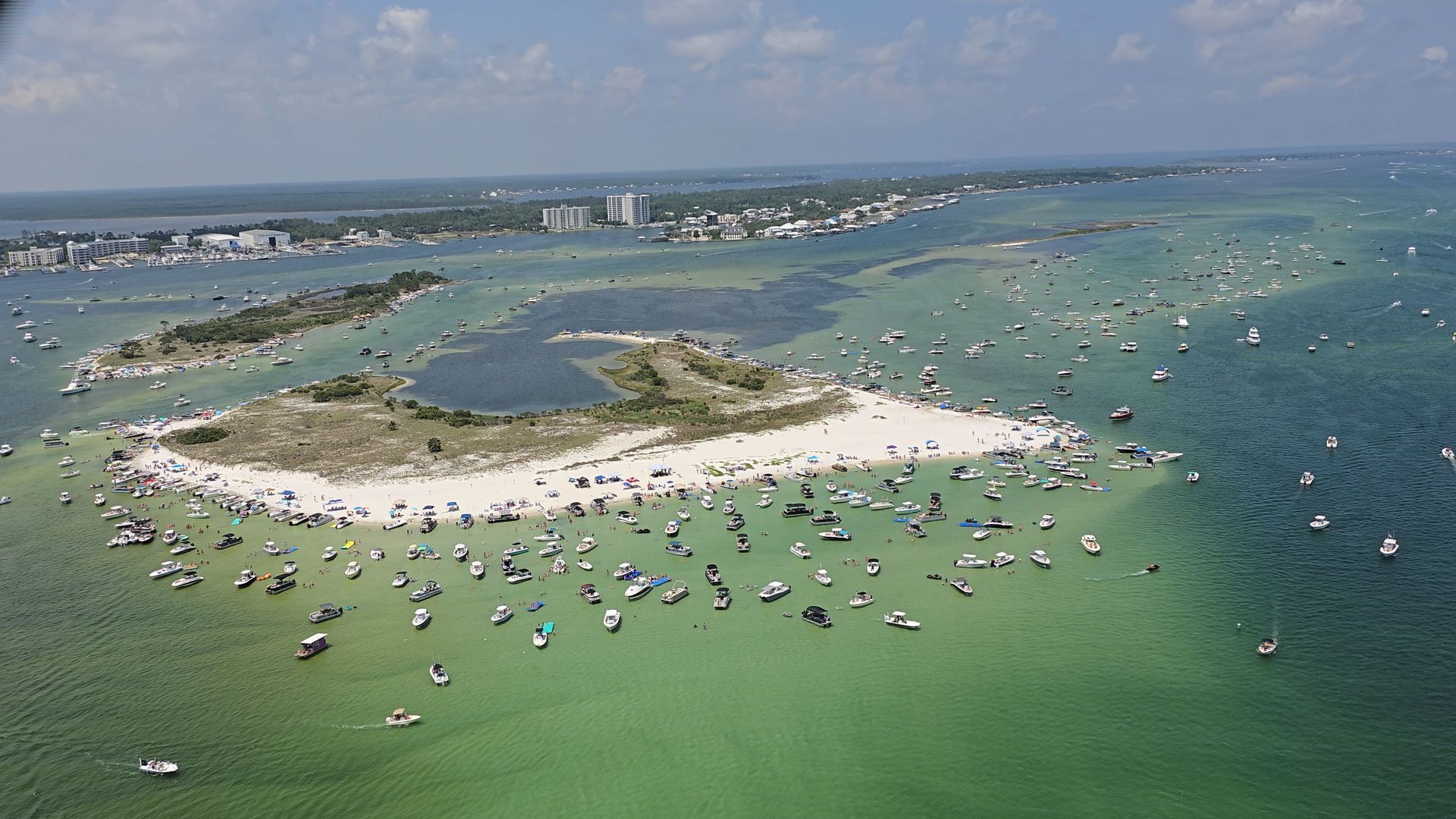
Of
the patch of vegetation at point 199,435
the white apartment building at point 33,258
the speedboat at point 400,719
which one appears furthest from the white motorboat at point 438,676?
the white apartment building at point 33,258

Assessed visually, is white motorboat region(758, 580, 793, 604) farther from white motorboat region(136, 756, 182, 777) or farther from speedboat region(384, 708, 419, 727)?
white motorboat region(136, 756, 182, 777)

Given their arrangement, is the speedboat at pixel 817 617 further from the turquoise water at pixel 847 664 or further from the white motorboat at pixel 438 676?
the white motorboat at pixel 438 676

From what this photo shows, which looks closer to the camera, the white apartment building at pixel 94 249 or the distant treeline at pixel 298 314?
the distant treeline at pixel 298 314

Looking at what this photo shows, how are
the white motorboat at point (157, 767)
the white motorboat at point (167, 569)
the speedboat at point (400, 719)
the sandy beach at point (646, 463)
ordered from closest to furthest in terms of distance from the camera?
the white motorboat at point (157, 767)
the speedboat at point (400, 719)
the white motorboat at point (167, 569)
the sandy beach at point (646, 463)

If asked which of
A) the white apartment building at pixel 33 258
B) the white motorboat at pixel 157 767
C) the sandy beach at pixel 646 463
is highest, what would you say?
the white apartment building at pixel 33 258

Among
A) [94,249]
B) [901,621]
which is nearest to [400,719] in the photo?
[901,621]

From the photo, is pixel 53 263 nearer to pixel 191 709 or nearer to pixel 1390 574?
pixel 191 709

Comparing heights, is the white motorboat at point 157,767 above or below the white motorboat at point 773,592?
below
